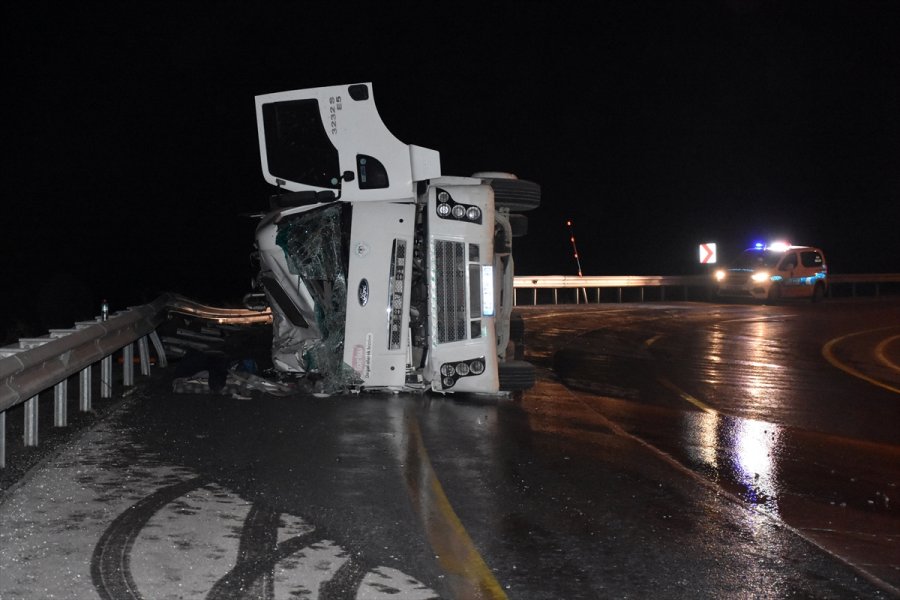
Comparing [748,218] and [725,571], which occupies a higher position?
[748,218]

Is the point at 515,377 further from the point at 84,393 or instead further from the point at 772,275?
the point at 772,275

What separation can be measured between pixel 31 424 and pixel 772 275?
25653mm

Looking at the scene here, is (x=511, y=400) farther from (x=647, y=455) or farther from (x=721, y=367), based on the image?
(x=721, y=367)

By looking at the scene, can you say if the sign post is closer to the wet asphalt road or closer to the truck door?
the wet asphalt road

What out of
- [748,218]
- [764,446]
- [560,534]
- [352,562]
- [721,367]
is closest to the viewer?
[352,562]

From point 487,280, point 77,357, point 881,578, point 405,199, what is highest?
point 405,199

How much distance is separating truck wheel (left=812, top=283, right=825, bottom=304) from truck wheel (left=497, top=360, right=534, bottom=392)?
23.6m

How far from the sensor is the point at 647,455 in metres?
7.70

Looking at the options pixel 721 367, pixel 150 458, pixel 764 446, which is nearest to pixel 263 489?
pixel 150 458

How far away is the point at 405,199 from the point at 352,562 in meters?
5.66

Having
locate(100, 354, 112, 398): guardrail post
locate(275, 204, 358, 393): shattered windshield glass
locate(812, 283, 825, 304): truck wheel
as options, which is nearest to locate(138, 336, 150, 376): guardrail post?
locate(100, 354, 112, 398): guardrail post

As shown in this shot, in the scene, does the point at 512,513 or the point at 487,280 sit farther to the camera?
the point at 487,280

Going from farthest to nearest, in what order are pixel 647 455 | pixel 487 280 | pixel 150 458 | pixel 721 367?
1. pixel 721 367
2. pixel 487 280
3. pixel 647 455
4. pixel 150 458

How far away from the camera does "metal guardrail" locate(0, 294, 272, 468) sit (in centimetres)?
679
